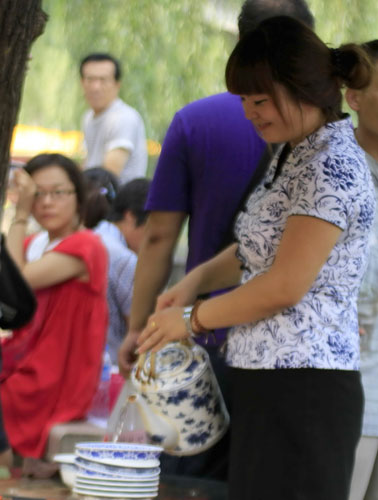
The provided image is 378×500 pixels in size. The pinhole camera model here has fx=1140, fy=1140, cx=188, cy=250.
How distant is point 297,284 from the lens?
238 centimetres

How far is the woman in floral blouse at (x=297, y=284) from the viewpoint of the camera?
238 cm

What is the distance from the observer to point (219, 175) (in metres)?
3.16

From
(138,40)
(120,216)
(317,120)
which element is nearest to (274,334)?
(317,120)

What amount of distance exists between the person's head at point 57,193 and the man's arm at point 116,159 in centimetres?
182

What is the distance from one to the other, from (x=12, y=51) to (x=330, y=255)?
0.87 meters

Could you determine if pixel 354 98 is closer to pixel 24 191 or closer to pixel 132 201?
pixel 24 191

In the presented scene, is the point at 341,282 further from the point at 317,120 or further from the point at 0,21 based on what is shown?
the point at 0,21

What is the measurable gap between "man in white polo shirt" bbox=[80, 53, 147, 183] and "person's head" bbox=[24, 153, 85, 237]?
1.84m

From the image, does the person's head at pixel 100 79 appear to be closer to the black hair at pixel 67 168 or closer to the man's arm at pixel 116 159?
the man's arm at pixel 116 159

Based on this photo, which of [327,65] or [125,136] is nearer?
[327,65]

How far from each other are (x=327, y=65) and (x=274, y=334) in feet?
2.00

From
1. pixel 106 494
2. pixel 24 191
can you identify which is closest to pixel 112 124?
pixel 24 191

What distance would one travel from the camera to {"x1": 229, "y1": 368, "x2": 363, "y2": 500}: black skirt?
2377 millimetres

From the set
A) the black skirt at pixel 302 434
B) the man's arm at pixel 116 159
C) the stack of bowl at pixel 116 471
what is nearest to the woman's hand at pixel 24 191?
the man's arm at pixel 116 159
